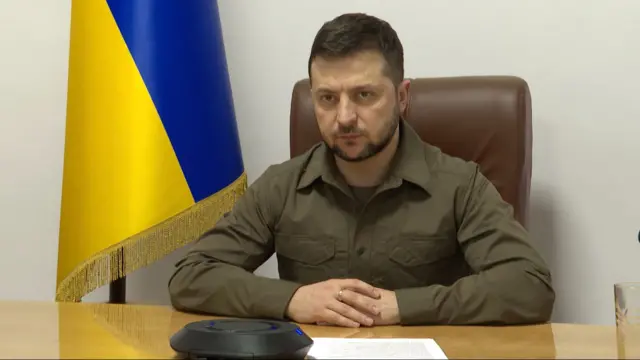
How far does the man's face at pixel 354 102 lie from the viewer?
1521 millimetres

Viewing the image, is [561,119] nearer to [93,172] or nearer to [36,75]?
[93,172]

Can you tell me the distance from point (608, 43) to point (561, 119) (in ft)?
0.74

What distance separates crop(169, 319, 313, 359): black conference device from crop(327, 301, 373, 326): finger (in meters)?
0.30

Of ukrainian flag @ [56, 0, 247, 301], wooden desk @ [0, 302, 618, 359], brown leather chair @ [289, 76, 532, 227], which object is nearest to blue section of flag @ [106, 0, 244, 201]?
ukrainian flag @ [56, 0, 247, 301]

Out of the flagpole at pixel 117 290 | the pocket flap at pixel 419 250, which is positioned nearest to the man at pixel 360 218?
the pocket flap at pixel 419 250

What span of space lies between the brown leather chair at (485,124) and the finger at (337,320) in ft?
2.03

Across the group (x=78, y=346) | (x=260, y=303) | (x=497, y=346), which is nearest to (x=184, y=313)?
(x=260, y=303)

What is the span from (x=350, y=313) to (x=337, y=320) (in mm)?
24

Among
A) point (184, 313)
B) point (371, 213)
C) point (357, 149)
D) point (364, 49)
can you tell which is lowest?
point (184, 313)

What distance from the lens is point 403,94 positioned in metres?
1.66

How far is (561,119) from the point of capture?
2.09 metres

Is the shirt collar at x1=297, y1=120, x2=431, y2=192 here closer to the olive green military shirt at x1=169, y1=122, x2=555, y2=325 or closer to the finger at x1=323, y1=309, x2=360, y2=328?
the olive green military shirt at x1=169, y1=122, x2=555, y2=325

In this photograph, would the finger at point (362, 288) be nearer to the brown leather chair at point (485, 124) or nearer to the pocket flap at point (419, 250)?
the pocket flap at point (419, 250)

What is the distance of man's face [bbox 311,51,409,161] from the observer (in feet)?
4.99
